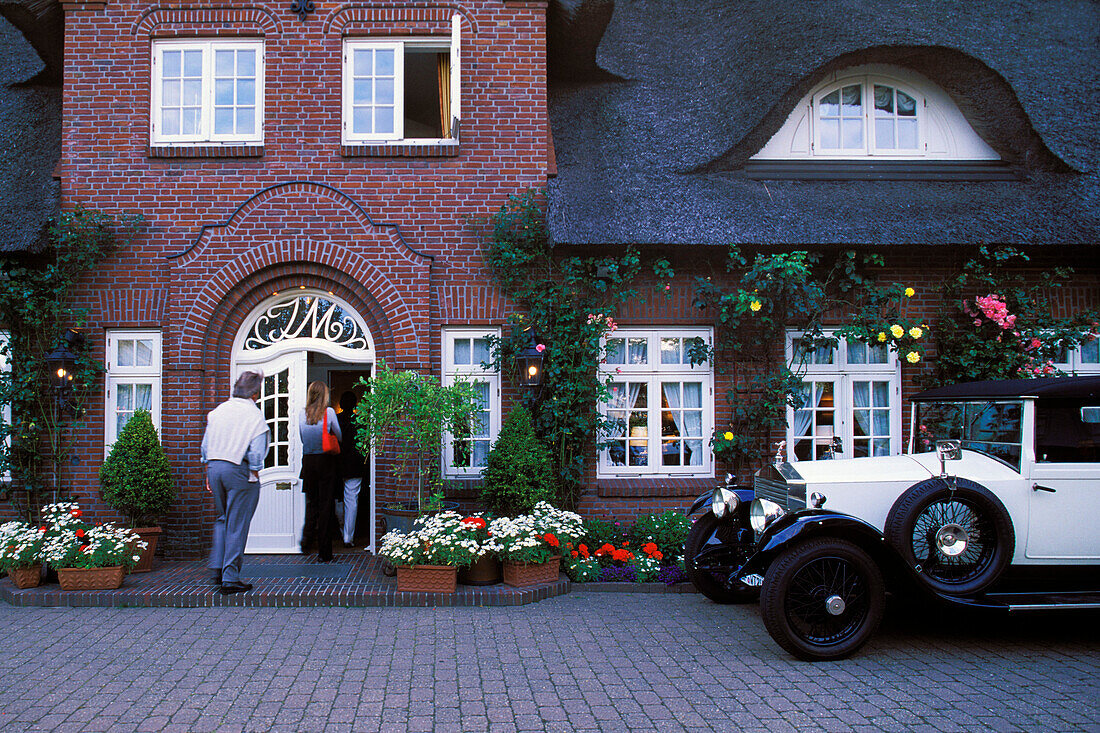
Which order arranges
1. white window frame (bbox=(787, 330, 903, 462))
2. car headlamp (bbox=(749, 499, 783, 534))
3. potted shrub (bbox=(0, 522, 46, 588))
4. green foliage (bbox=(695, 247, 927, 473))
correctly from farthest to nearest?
white window frame (bbox=(787, 330, 903, 462))
green foliage (bbox=(695, 247, 927, 473))
potted shrub (bbox=(0, 522, 46, 588))
car headlamp (bbox=(749, 499, 783, 534))

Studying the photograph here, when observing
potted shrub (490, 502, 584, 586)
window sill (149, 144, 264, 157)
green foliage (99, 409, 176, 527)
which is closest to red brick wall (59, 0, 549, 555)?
window sill (149, 144, 264, 157)

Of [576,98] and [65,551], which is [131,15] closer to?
[576,98]

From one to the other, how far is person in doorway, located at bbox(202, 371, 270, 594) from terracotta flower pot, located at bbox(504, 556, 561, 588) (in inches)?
87.1

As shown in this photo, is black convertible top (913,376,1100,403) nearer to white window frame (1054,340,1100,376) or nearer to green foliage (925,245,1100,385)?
green foliage (925,245,1100,385)

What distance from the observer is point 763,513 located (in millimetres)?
5535

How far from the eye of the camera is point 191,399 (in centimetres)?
768

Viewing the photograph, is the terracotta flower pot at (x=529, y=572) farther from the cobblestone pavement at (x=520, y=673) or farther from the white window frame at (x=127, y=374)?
the white window frame at (x=127, y=374)

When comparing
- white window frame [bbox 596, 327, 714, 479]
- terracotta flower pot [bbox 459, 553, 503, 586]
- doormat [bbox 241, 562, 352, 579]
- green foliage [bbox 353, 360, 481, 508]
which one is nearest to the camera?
terracotta flower pot [bbox 459, 553, 503, 586]

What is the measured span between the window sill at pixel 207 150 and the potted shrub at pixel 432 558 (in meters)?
4.49

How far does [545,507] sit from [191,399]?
3.84 m

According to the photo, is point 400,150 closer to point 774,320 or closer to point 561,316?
point 561,316

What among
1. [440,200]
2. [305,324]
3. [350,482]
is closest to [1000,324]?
[440,200]

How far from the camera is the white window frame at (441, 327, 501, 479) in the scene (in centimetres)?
796

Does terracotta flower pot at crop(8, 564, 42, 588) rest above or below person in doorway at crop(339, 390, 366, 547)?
below
